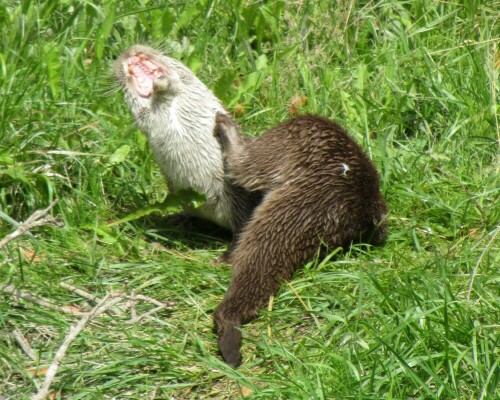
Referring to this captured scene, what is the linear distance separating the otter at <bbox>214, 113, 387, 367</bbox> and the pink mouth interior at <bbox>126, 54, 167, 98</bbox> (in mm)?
309

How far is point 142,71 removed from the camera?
390 cm

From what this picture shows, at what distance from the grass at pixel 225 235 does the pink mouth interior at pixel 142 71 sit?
0.29 metres

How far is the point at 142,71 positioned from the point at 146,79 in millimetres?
37

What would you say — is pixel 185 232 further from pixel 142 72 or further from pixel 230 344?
pixel 230 344

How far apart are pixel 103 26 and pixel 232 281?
5.58 ft

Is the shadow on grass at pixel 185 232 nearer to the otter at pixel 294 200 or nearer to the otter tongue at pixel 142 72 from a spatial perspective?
the otter at pixel 294 200

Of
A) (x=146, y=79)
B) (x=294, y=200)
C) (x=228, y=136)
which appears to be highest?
(x=146, y=79)

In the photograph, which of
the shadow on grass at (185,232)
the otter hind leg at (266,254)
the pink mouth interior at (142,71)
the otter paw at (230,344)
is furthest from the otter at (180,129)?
the otter paw at (230,344)

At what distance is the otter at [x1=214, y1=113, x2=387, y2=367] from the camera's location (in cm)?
343

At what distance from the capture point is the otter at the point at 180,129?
3.84m

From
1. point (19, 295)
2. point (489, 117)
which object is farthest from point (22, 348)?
point (489, 117)

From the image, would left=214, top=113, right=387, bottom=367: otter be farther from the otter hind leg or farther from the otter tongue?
the otter tongue

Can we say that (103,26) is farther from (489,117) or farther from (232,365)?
(232,365)

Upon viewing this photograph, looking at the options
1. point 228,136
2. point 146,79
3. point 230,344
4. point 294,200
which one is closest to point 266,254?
point 294,200
